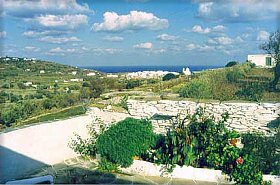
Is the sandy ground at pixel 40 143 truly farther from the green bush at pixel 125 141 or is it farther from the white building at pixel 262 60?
the white building at pixel 262 60

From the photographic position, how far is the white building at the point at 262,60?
21.9 feet

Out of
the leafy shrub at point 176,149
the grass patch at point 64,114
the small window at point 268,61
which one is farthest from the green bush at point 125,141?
the small window at point 268,61

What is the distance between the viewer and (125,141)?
16.5 feet

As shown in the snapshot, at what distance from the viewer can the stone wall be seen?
17.4 ft

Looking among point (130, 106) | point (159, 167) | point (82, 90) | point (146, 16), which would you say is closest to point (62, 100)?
point (82, 90)

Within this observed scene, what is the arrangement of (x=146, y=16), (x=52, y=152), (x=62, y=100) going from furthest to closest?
1. (x=62, y=100)
2. (x=146, y=16)
3. (x=52, y=152)

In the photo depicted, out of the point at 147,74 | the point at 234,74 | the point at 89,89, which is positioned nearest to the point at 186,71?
the point at 147,74

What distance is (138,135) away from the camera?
507 cm

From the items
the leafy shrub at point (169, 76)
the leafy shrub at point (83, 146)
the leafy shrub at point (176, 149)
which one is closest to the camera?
the leafy shrub at point (176, 149)

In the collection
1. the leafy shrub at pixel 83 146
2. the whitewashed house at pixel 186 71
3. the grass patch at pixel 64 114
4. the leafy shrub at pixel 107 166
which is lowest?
the leafy shrub at pixel 107 166

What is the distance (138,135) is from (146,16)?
1984 mm

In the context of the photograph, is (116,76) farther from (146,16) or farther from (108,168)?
(108,168)

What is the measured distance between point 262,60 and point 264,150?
Answer: 2560 mm

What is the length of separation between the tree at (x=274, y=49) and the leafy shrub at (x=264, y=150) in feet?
4.09
